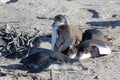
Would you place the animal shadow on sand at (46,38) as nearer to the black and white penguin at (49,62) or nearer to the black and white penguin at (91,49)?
the black and white penguin at (91,49)

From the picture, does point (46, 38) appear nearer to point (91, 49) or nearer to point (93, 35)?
point (93, 35)

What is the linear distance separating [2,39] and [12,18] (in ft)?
8.54

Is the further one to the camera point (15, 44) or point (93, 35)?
point (93, 35)

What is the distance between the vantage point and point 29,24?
36.7 feet

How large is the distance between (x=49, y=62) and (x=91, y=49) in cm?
106

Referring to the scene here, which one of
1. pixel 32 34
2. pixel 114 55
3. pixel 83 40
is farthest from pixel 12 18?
pixel 114 55

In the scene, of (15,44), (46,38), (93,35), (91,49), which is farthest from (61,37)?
(46,38)

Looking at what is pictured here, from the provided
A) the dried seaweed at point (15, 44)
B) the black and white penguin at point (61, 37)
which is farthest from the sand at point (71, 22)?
the black and white penguin at point (61, 37)

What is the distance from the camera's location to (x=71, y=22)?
37.6 ft

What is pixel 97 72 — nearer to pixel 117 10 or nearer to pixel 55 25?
pixel 55 25

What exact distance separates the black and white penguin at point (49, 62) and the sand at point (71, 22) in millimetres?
90

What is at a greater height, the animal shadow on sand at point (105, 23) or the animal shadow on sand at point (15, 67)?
the animal shadow on sand at point (15, 67)

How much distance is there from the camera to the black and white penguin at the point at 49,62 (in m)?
7.93

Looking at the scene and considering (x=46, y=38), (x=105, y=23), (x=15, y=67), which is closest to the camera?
(x=15, y=67)
